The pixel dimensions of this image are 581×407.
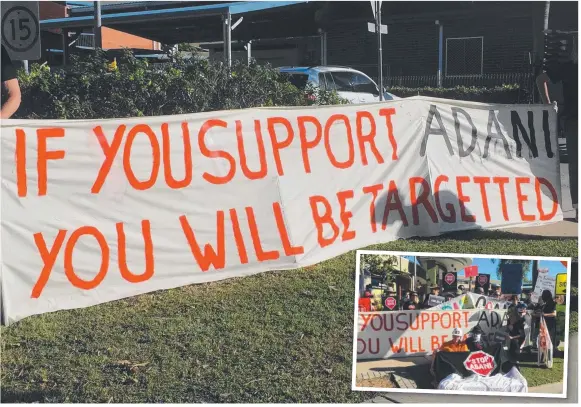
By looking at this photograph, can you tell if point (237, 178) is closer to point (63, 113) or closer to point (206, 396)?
point (206, 396)

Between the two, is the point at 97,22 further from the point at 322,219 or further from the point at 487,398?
the point at 487,398

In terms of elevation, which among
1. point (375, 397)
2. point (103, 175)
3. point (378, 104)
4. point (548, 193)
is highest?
point (378, 104)

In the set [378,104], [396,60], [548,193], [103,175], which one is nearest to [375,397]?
[103,175]

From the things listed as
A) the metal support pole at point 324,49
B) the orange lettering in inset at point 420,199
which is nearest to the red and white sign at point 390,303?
the orange lettering in inset at point 420,199

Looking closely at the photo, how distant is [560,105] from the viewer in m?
7.93

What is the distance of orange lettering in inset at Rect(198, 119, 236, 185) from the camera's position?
5664 mm

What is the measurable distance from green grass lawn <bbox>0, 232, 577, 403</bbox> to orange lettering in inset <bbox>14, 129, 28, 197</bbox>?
2.93 ft

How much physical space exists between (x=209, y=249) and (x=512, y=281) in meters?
2.75

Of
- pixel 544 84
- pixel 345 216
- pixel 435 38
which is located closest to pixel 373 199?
pixel 345 216

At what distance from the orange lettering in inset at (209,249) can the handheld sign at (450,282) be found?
96.6 inches

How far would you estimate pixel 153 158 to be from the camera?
5.45m

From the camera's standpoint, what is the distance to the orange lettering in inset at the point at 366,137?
6.68 m

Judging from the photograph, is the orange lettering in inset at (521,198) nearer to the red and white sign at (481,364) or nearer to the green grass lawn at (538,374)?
the green grass lawn at (538,374)

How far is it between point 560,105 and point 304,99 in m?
3.48
